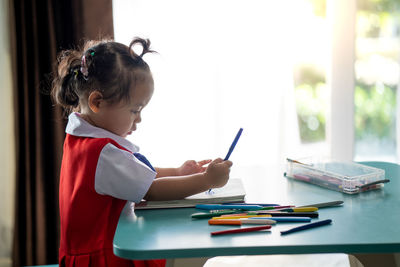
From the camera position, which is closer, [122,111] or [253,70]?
[122,111]

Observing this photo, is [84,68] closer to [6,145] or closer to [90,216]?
[90,216]

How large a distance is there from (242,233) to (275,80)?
160 centimetres

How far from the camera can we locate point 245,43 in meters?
2.47

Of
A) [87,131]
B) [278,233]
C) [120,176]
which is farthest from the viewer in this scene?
[87,131]

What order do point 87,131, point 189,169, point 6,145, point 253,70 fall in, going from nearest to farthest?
point 87,131, point 189,169, point 6,145, point 253,70

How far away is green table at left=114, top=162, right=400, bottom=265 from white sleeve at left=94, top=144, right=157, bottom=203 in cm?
5

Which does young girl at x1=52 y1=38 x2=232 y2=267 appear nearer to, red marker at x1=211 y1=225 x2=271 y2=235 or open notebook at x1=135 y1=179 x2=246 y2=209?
open notebook at x1=135 y1=179 x2=246 y2=209

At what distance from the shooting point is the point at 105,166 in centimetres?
116

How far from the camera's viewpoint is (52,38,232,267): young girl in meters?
1.16

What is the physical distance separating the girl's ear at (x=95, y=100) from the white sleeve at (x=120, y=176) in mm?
157

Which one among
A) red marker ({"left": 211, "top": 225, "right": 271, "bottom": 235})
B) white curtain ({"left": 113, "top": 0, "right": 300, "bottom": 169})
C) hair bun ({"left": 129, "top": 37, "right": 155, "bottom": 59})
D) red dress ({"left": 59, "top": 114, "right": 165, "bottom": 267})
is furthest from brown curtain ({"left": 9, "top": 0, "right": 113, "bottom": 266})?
red marker ({"left": 211, "top": 225, "right": 271, "bottom": 235})

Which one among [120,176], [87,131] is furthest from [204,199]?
[87,131]

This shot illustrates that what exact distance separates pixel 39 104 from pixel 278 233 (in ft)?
5.48

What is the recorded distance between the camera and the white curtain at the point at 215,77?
2.45 metres
